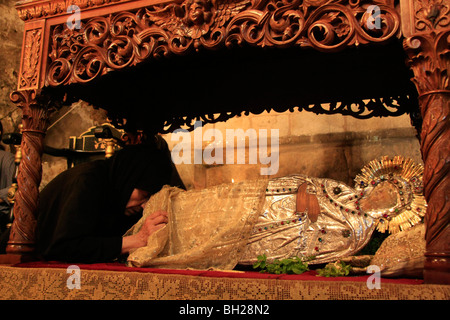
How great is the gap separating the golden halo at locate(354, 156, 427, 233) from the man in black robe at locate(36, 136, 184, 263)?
134 cm

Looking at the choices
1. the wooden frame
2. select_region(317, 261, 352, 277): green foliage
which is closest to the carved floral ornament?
the wooden frame

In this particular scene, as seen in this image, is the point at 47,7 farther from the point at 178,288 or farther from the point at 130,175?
the point at 178,288

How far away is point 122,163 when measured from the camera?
10.3 feet

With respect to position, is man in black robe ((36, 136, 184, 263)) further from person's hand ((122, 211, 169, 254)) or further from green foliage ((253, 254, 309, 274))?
green foliage ((253, 254, 309, 274))

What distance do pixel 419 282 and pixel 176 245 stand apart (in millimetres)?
1456

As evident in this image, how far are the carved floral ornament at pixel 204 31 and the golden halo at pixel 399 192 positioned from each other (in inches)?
31.5

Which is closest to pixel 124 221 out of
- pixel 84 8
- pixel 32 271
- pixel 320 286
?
pixel 32 271

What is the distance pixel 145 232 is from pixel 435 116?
1835 millimetres

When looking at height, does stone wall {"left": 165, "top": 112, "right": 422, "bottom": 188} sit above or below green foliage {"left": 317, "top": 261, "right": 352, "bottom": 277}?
above

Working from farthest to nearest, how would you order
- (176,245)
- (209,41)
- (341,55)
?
(341,55), (176,245), (209,41)

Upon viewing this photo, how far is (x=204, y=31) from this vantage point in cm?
236

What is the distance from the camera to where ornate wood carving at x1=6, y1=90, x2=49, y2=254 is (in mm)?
2557

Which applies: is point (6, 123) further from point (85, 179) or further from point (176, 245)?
point (176, 245)

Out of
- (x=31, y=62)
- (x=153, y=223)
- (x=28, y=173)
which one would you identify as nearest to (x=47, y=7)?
(x=31, y=62)
